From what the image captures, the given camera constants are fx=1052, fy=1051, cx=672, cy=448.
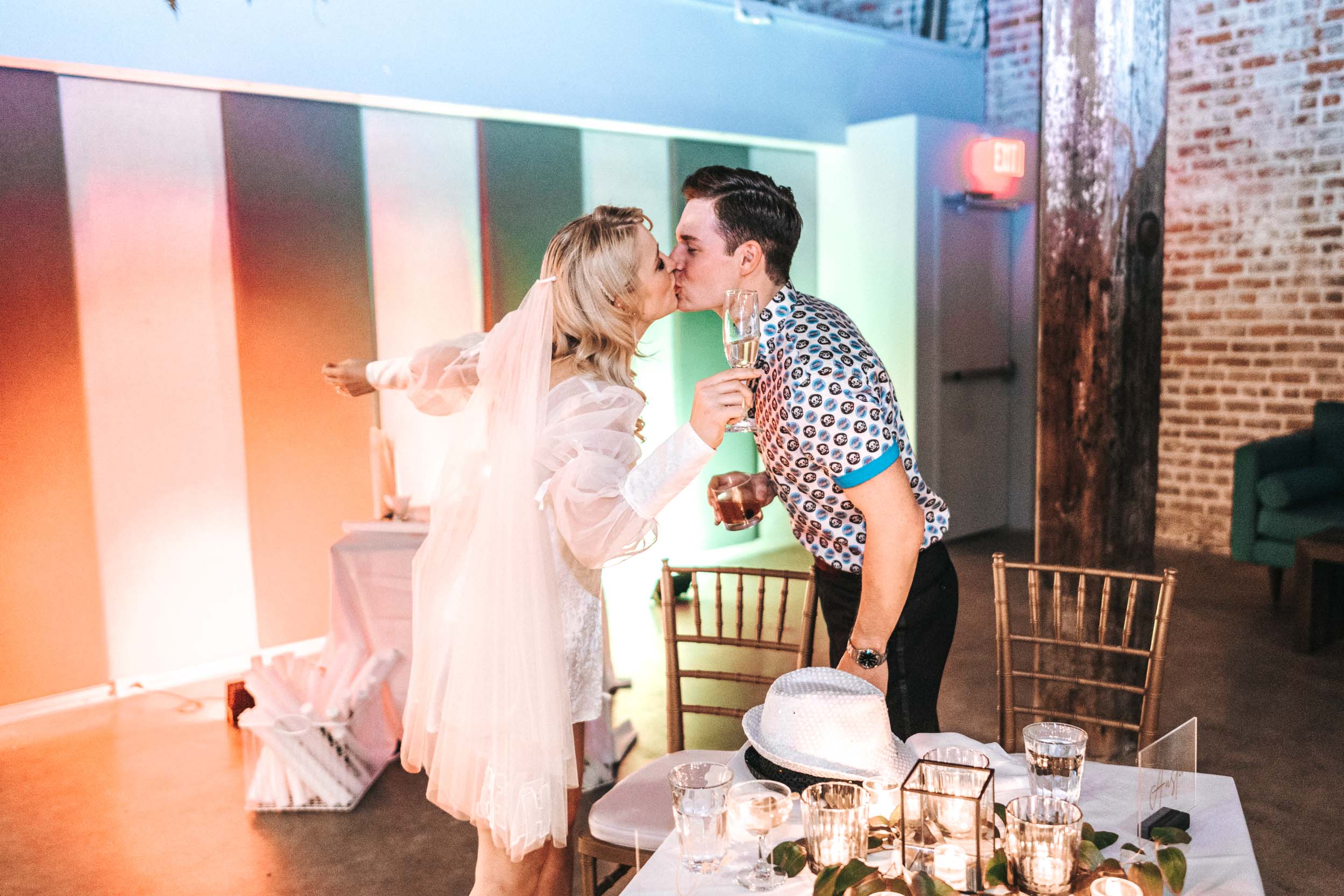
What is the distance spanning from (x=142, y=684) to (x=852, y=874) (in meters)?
3.71

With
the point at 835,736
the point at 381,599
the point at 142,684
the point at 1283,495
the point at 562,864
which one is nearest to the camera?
the point at 835,736

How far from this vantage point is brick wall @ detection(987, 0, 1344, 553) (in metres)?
5.21

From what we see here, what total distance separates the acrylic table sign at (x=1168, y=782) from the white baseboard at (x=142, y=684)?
10.5 ft

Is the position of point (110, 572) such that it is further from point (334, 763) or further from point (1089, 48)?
point (1089, 48)

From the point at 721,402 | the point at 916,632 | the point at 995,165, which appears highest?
the point at 995,165

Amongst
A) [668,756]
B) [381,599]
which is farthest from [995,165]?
[668,756]

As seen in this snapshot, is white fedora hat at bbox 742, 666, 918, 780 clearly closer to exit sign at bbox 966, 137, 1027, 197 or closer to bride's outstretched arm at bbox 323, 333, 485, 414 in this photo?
bride's outstretched arm at bbox 323, 333, 485, 414

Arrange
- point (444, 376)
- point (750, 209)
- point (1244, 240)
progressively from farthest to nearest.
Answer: point (1244, 240), point (444, 376), point (750, 209)

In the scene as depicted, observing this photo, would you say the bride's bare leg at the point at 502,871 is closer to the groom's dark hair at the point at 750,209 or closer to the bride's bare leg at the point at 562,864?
the bride's bare leg at the point at 562,864

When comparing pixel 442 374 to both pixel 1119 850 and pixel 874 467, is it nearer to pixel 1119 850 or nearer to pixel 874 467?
pixel 874 467

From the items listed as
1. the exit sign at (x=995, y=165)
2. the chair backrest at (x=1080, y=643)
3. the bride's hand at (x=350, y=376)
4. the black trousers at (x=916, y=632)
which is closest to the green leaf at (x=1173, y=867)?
the chair backrest at (x=1080, y=643)

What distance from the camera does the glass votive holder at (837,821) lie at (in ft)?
4.17

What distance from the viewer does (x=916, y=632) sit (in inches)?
76.2

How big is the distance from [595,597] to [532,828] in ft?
1.30
